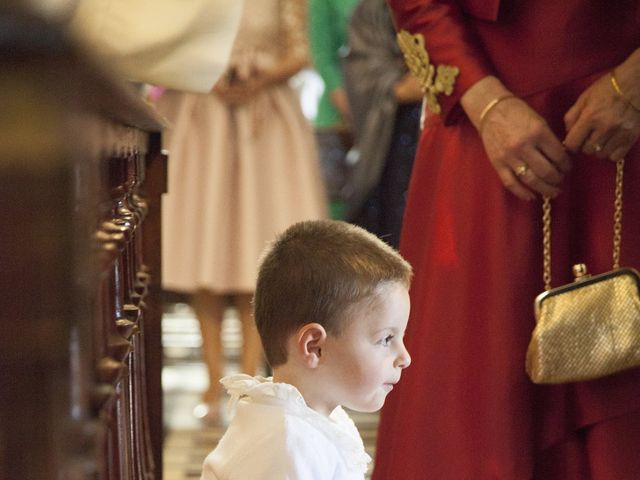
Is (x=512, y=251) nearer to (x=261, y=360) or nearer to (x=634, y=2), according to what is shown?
(x=634, y=2)

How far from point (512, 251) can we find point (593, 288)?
203mm

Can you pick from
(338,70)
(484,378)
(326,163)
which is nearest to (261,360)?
(326,163)

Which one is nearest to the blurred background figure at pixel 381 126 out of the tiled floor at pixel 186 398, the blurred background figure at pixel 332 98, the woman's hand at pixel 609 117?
the blurred background figure at pixel 332 98

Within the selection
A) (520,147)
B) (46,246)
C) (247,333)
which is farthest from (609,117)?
(247,333)

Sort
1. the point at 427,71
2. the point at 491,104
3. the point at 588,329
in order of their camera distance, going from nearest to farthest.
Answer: the point at 588,329, the point at 491,104, the point at 427,71

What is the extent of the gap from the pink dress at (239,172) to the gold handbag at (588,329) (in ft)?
8.66

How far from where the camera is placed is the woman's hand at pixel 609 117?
6.05ft

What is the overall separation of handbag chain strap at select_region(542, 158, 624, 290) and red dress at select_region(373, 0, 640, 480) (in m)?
0.02

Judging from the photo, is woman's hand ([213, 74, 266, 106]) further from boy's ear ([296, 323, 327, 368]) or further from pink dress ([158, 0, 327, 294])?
boy's ear ([296, 323, 327, 368])

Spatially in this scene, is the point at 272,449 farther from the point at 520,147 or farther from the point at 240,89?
the point at 240,89

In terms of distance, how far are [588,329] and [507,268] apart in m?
0.21

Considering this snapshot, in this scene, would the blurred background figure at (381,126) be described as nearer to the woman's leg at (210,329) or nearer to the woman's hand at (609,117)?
the woman's leg at (210,329)

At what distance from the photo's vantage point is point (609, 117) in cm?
184

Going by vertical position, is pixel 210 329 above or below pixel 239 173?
below
